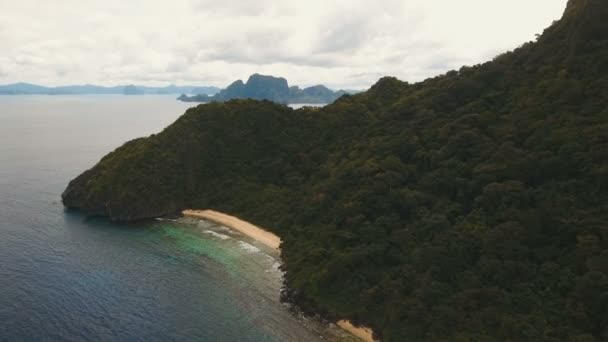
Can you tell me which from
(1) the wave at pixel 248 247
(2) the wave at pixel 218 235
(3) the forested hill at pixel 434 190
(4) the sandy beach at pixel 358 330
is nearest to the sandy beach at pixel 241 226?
(3) the forested hill at pixel 434 190

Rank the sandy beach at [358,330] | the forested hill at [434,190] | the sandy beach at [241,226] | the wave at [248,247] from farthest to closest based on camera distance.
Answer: the sandy beach at [241,226]
the wave at [248,247]
the sandy beach at [358,330]
the forested hill at [434,190]

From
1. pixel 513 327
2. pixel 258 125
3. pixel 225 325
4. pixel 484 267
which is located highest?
pixel 258 125

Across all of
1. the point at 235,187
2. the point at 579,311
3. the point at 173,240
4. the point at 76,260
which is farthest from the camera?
the point at 235,187

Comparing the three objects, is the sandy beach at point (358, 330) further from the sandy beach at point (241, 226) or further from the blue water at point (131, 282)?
the sandy beach at point (241, 226)

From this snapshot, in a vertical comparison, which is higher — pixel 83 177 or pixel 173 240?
pixel 83 177

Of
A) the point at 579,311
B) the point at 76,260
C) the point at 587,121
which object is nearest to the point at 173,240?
the point at 76,260

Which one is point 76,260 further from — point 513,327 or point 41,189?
point 513,327

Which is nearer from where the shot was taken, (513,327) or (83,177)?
(513,327)
